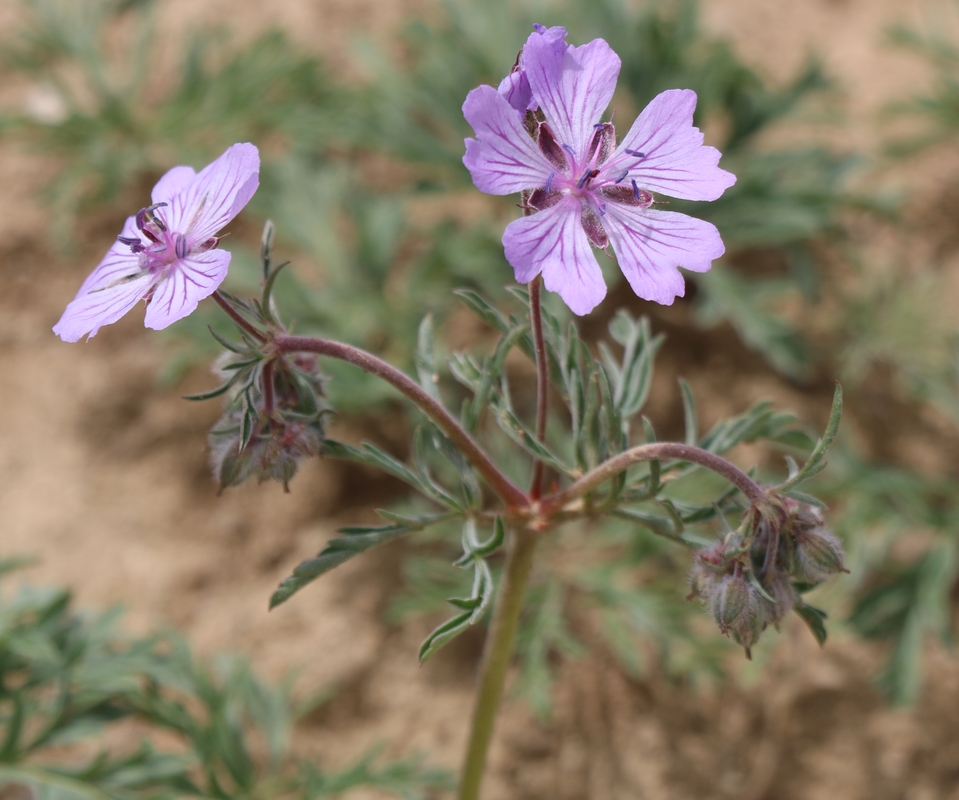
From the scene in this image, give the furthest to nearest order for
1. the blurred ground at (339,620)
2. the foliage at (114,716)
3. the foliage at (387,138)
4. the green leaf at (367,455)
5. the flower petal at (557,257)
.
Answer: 1. the foliage at (387,138)
2. the blurred ground at (339,620)
3. the foliage at (114,716)
4. the green leaf at (367,455)
5. the flower petal at (557,257)

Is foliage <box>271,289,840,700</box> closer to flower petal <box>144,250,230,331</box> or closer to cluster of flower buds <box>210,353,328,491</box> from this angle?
cluster of flower buds <box>210,353,328,491</box>

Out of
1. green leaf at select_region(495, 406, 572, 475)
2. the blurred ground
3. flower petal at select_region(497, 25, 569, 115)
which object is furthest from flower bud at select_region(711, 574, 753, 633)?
the blurred ground

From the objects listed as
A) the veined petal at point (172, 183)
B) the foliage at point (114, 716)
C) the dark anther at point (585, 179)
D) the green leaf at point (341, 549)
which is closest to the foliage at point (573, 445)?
the green leaf at point (341, 549)

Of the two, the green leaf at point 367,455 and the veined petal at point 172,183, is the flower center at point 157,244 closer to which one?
the veined petal at point 172,183

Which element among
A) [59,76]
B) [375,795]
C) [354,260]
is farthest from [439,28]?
[375,795]

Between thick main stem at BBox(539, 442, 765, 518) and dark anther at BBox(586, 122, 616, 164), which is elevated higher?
dark anther at BBox(586, 122, 616, 164)

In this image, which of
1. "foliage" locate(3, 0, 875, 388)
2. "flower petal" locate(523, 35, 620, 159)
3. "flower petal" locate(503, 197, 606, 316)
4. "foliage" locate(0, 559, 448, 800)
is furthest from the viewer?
"foliage" locate(3, 0, 875, 388)
